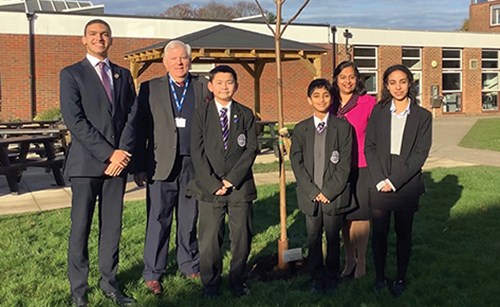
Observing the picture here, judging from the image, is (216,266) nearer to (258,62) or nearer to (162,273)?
(162,273)

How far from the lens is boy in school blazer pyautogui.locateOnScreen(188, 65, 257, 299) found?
450cm

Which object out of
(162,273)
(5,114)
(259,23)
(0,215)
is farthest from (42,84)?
(162,273)

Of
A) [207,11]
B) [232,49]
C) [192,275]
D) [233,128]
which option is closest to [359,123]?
[233,128]

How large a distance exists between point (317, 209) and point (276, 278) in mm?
812

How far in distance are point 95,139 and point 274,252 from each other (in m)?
2.48

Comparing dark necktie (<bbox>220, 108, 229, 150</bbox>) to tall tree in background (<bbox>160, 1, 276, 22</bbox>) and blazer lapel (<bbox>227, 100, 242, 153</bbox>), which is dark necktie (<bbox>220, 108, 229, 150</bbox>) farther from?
tall tree in background (<bbox>160, 1, 276, 22</bbox>)

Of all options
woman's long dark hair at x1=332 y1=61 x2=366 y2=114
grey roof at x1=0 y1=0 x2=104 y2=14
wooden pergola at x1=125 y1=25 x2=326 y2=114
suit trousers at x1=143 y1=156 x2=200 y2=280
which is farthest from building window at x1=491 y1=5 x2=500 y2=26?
suit trousers at x1=143 y1=156 x2=200 y2=280

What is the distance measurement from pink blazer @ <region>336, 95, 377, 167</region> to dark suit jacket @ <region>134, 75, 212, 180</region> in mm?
1195

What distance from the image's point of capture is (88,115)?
4215 mm

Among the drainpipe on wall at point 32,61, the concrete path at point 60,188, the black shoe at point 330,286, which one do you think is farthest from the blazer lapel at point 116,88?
the drainpipe on wall at point 32,61

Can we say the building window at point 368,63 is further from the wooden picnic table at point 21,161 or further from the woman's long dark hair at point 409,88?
the woman's long dark hair at point 409,88

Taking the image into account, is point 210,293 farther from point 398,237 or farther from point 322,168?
point 398,237

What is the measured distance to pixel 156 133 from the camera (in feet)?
15.6

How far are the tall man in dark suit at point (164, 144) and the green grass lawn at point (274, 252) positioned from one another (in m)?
0.38
